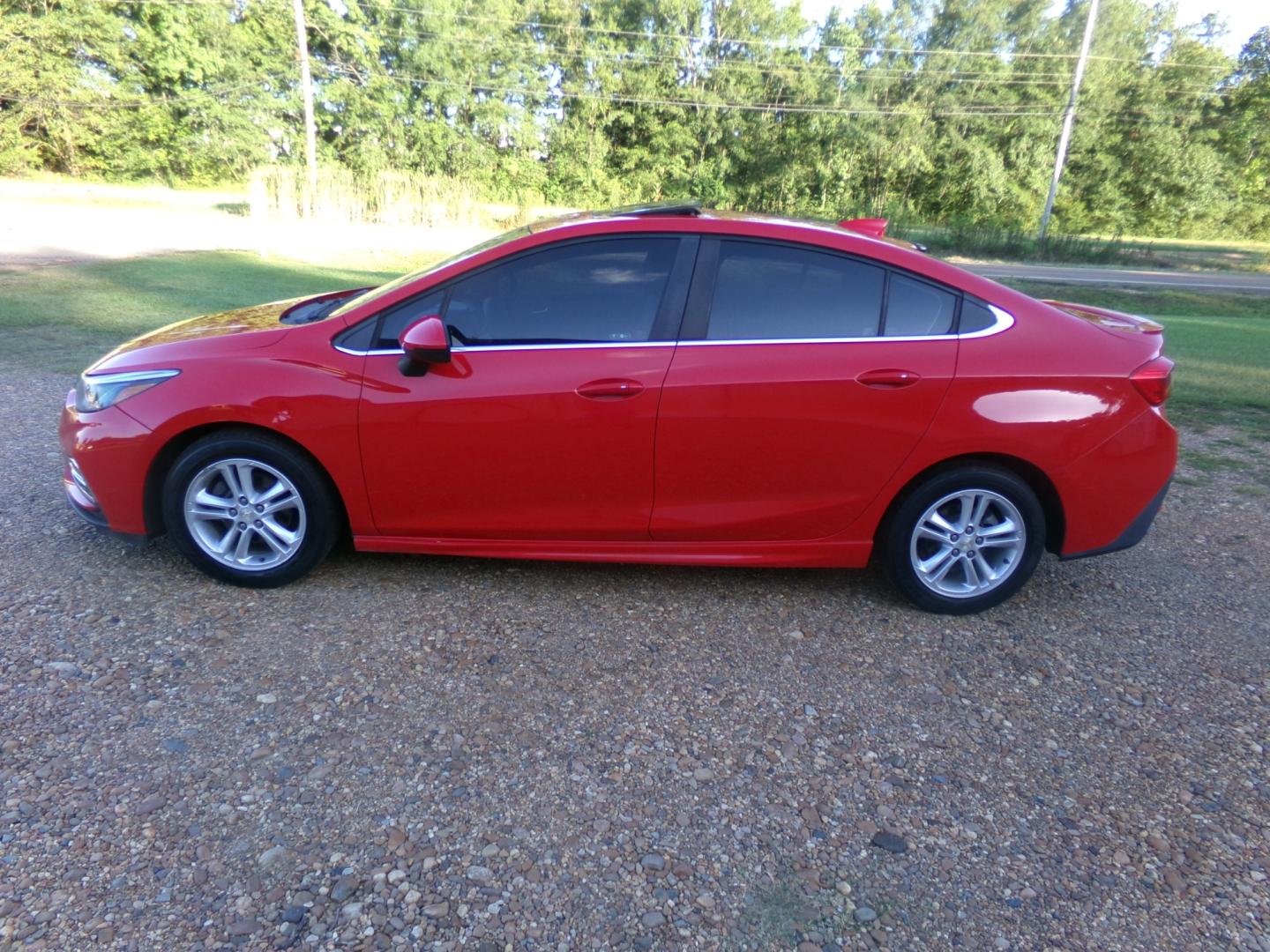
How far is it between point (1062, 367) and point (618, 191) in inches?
1488

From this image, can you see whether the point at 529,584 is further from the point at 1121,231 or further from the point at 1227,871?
the point at 1121,231

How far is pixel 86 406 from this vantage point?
3.75m

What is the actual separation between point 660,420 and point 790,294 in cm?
80

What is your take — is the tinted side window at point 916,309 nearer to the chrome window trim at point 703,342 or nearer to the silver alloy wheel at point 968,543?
the chrome window trim at point 703,342

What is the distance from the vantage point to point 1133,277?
22250 millimetres

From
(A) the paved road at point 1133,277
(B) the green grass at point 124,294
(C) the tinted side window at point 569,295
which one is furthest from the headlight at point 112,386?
(A) the paved road at point 1133,277

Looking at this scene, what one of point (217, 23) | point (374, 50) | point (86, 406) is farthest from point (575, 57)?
point (86, 406)

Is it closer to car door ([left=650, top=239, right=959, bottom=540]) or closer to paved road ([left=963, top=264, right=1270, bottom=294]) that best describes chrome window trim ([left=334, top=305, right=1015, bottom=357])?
car door ([left=650, top=239, right=959, bottom=540])

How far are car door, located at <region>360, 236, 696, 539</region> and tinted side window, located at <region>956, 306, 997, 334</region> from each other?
1.20 m

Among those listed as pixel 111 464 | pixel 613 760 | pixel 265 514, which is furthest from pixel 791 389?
pixel 111 464

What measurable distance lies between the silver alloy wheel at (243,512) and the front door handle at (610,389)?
4.42 ft

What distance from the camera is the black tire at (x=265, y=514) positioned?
3.64 metres

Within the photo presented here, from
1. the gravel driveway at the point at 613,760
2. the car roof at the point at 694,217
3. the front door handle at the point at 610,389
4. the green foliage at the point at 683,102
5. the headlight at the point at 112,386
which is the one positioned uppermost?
the green foliage at the point at 683,102

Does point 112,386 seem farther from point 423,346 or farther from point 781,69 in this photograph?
point 781,69
